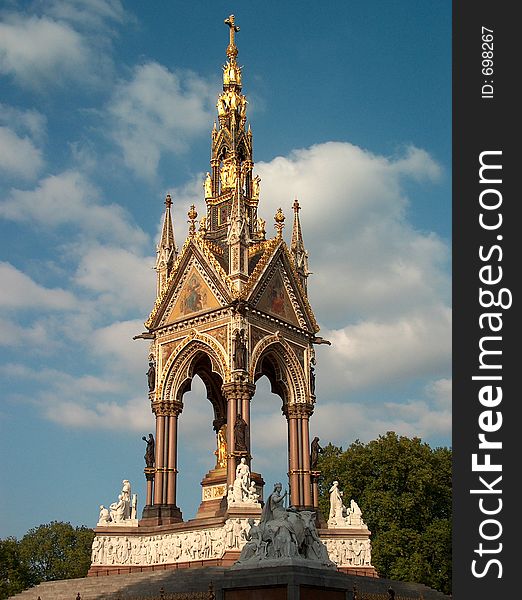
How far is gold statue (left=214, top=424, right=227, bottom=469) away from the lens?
3375 cm

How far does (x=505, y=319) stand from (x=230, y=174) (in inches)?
1023

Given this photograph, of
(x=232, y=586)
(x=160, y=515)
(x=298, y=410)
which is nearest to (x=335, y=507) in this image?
(x=298, y=410)

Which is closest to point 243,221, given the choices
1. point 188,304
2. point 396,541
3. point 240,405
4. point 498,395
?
point 188,304

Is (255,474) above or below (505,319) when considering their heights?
below

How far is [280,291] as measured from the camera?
34938 millimetres

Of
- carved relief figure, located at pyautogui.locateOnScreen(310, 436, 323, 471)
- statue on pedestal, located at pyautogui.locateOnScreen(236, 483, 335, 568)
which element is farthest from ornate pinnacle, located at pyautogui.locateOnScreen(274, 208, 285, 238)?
statue on pedestal, located at pyautogui.locateOnScreen(236, 483, 335, 568)

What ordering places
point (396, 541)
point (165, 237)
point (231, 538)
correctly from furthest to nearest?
point (396, 541) → point (165, 237) → point (231, 538)

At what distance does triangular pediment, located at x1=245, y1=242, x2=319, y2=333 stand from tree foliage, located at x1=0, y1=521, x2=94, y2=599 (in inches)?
1029

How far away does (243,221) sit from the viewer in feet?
111

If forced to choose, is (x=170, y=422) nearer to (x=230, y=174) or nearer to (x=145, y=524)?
(x=145, y=524)

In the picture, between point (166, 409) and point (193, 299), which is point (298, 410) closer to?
point (166, 409)

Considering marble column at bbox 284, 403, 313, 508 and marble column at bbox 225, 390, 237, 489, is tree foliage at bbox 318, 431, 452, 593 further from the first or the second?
marble column at bbox 225, 390, 237, 489

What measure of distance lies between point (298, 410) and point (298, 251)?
6.65 meters

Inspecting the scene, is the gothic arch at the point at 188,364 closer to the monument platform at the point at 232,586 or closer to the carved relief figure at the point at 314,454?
the carved relief figure at the point at 314,454
